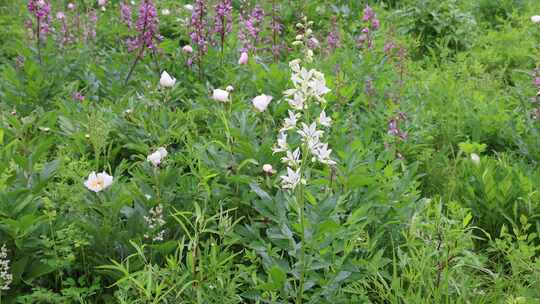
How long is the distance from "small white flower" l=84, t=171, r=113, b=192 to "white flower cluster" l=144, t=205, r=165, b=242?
0.64 feet

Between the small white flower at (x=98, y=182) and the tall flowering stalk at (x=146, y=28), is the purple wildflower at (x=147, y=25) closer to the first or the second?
the tall flowering stalk at (x=146, y=28)

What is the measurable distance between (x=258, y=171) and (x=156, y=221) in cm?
55

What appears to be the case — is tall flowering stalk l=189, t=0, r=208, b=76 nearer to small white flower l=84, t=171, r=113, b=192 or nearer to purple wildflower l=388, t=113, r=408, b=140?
purple wildflower l=388, t=113, r=408, b=140

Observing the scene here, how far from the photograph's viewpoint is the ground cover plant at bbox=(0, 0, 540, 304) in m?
2.20

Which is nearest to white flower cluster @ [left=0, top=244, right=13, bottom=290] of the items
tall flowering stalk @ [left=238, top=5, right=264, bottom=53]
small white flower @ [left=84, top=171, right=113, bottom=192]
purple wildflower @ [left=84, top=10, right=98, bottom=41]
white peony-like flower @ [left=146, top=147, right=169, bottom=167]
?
small white flower @ [left=84, top=171, right=113, bottom=192]

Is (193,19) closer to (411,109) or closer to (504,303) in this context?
(411,109)

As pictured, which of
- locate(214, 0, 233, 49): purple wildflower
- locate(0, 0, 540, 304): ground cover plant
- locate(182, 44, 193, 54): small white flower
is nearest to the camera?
locate(0, 0, 540, 304): ground cover plant

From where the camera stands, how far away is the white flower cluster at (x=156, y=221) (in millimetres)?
2305

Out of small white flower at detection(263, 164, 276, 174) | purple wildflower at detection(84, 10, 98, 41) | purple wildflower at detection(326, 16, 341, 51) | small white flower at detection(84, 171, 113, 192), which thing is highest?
small white flower at detection(84, 171, 113, 192)

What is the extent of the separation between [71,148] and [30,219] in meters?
0.83

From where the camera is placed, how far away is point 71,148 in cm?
301

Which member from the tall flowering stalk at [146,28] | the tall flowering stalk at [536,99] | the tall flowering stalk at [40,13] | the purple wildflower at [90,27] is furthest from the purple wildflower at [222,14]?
the tall flowering stalk at [536,99]

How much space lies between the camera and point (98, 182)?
2377mm

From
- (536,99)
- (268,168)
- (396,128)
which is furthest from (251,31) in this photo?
(536,99)
